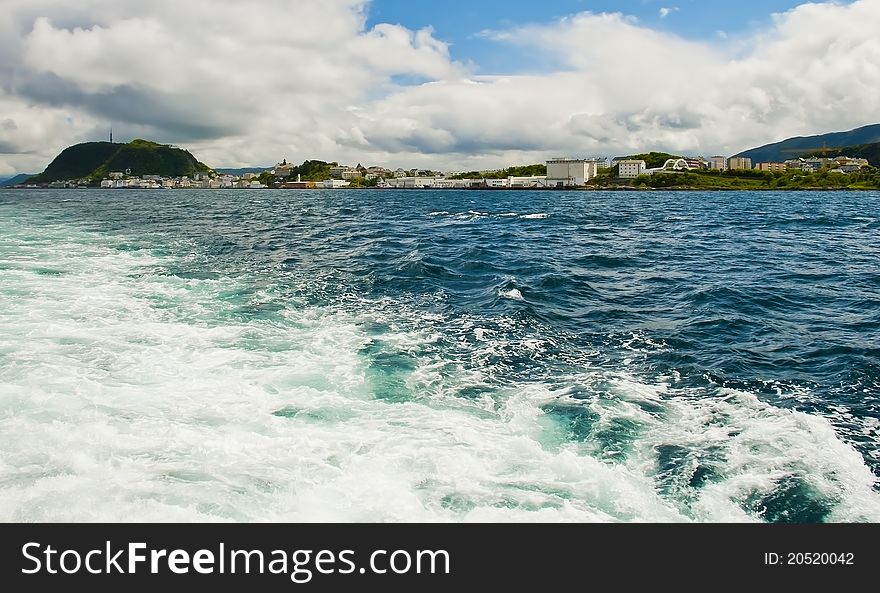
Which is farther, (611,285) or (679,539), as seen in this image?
(611,285)

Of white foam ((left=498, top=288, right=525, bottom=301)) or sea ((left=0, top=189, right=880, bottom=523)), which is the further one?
white foam ((left=498, top=288, right=525, bottom=301))

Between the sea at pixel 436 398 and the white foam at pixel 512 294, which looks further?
the white foam at pixel 512 294

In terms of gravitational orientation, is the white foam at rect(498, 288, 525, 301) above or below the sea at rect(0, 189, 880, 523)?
above

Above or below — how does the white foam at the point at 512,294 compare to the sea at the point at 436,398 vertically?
above

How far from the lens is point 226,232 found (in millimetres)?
44625

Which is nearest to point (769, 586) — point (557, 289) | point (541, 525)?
point (541, 525)

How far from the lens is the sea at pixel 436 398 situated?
724 cm

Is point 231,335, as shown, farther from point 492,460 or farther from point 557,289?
point 557,289

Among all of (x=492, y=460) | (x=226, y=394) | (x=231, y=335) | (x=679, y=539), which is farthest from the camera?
(x=231, y=335)

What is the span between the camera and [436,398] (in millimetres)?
10664

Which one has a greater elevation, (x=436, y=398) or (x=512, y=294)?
(x=512, y=294)

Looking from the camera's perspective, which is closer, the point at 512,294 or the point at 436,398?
the point at 436,398

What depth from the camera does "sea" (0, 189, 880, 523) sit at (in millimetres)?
7242

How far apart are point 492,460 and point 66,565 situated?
5224 mm
